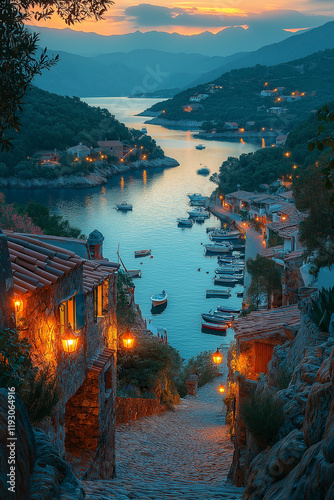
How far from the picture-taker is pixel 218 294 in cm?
4041

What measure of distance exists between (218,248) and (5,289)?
4557 centimetres

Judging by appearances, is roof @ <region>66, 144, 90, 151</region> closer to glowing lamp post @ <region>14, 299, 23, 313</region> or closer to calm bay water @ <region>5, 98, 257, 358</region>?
calm bay water @ <region>5, 98, 257, 358</region>

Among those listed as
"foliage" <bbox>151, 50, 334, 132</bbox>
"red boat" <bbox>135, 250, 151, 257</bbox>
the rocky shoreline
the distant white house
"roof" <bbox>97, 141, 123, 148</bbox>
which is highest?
"foliage" <bbox>151, 50, 334, 132</bbox>

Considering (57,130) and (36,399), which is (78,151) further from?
(36,399)

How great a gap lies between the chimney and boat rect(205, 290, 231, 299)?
1388 inches

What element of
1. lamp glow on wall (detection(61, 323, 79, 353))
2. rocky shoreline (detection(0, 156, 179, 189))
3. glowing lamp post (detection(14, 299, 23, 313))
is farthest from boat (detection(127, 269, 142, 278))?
glowing lamp post (detection(14, 299, 23, 313))

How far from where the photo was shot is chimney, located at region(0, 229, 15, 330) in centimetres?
520

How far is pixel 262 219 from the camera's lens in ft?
154

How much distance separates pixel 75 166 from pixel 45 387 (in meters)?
77.1

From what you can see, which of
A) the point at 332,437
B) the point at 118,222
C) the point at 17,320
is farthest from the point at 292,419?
the point at 118,222

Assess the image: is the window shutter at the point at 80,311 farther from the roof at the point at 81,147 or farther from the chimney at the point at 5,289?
the roof at the point at 81,147

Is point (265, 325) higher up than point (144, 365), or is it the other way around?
point (265, 325)

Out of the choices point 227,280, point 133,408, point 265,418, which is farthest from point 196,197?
point 265,418

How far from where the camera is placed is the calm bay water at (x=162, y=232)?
36781 mm
